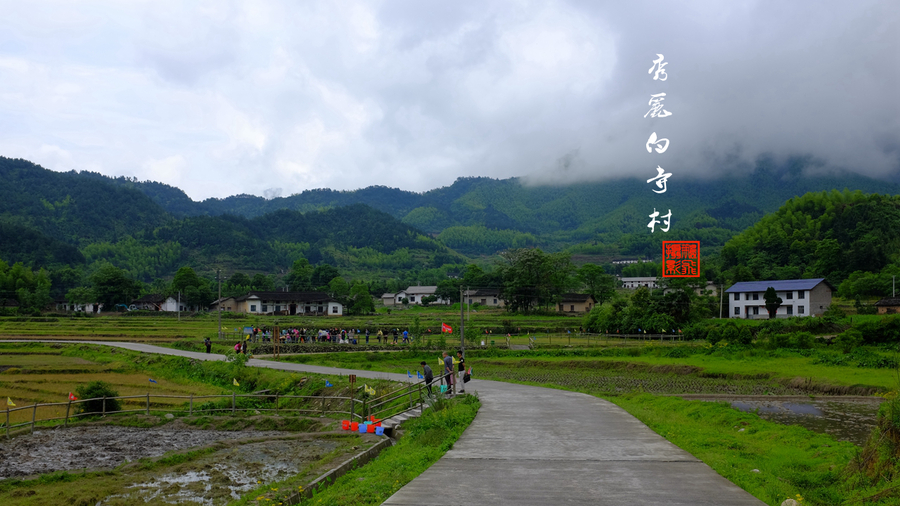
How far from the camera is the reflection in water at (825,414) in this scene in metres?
18.3

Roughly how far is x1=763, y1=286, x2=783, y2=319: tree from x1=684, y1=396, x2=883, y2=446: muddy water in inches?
1665

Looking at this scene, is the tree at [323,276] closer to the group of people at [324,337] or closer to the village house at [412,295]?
the village house at [412,295]

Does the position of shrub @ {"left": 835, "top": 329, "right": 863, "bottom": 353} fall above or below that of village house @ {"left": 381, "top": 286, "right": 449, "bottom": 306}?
below

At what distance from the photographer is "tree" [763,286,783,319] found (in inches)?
2522

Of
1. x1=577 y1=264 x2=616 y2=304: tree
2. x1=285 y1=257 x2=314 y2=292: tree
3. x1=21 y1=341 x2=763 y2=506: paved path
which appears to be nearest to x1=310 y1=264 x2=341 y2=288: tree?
A: x1=285 y1=257 x2=314 y2=292: tree

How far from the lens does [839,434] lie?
17.7 meters

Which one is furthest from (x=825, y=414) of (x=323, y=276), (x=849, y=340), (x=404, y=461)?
(x=323, y=276)

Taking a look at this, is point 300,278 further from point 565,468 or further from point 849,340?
point 565,468

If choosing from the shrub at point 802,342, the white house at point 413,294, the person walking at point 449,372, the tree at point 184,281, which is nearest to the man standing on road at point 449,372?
the person walking at point 449,372

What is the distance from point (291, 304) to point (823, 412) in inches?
3252

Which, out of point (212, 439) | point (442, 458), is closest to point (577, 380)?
point (212, 439)

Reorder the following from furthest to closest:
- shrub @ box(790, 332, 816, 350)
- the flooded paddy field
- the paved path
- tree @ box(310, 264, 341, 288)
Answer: tree @ box(310, 264, 341, 288)
shrub @ box(790, 332, 816, 350)
the flooded paddy field
the paved path

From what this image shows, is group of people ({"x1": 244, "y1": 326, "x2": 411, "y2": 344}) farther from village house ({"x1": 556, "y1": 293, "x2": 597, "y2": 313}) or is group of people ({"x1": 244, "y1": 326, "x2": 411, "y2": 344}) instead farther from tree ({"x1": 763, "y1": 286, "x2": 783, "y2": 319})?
village house ({"x1": 556, "y1": 293, "x2": 597, "y2": 313})

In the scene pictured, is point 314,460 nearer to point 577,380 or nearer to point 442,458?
point 442,458
